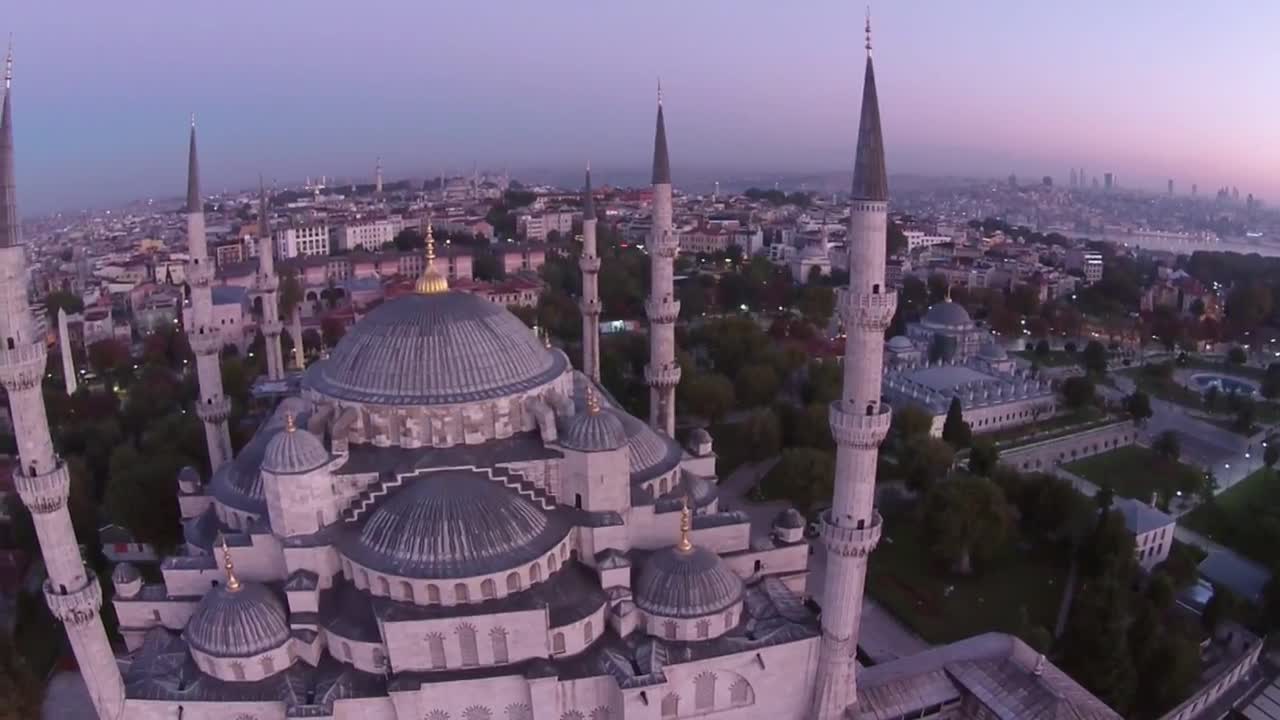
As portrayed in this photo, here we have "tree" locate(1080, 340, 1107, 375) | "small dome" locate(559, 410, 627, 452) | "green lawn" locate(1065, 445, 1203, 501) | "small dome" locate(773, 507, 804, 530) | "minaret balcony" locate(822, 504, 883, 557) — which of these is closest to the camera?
"minaret balcony" locate(822, 504, 883, 557)

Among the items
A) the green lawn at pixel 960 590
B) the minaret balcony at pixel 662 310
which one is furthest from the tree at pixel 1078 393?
the minaret balcony at pixel 662 310

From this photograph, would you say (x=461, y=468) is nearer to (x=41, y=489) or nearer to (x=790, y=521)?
(x=41, y=489)

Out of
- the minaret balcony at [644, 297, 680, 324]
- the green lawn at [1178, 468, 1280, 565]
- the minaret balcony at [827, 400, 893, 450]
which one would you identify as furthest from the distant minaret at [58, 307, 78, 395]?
the green lawn at [1178, 468, 1280, 565]

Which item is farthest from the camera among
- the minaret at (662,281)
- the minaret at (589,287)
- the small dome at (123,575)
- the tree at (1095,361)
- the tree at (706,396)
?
the tree at (1095,361)

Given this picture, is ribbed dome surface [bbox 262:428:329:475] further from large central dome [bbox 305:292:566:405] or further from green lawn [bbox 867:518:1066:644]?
green lawn [bbox 867:518:1066:644]

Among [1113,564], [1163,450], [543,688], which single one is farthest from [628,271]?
[543,688]

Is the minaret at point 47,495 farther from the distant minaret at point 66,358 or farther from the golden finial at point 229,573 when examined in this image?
the distant minaret at point 66,358
